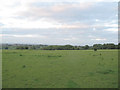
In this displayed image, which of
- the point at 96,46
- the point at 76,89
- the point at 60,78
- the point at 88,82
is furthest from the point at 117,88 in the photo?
the point at 96,46

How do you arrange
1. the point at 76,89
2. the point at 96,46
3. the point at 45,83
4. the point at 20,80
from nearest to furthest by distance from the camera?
the point at 76,89
the point at 45,83
the point at 20,80
the point at 96,46

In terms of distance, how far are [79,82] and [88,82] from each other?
28 cm

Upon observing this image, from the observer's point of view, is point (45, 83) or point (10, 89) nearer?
point (10, 89)

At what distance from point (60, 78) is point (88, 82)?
976mm

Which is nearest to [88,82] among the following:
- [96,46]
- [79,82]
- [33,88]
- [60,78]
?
[79,82]

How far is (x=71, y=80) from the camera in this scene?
4.86m

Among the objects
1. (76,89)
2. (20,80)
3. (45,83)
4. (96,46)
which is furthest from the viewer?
(96,46)

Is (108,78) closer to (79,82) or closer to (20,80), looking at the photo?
(79,82)

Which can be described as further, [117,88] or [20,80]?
[20,80]

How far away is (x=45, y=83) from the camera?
4.56 metres

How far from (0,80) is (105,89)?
3.33 m

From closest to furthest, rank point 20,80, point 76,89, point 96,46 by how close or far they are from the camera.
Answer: point 76,89, point 20,80, point 96,46

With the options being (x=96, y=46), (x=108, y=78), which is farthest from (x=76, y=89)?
(x=96, y=46)

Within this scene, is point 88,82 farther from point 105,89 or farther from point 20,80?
point 20,80
